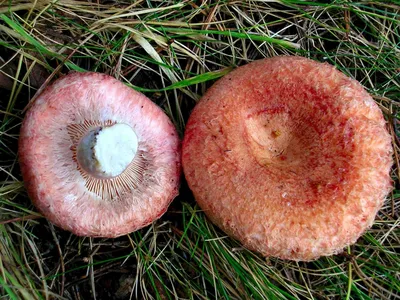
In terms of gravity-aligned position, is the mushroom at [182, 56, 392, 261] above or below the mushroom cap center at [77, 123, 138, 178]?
below

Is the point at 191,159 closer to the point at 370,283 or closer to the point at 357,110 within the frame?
the point at 357,110

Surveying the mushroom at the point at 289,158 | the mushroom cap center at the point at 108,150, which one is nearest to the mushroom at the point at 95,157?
the mushroom cap center at the point at 108,150

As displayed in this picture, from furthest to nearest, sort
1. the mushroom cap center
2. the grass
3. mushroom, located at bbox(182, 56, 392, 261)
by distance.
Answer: the grass < mushroom, located at bbox(182, 56, 392, 261) < the mushroom cap center

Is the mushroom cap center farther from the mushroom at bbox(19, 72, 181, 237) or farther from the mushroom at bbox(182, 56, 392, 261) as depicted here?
the mushroom at bbox(182, 56, 392, 261)

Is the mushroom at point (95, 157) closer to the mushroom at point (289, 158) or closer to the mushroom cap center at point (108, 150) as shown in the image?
the mushroom cap center at point (108, 150)

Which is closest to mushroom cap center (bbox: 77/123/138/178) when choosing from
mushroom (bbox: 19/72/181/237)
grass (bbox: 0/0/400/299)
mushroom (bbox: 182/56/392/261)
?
mushroom (bbox: 19/72/181/237)

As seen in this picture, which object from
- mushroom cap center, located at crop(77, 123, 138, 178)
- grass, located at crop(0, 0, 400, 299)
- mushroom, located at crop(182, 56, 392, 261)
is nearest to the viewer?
mushroom cap center, located at crop(77, 123, 138, 178)

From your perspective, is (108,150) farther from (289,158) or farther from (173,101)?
(289,158)
